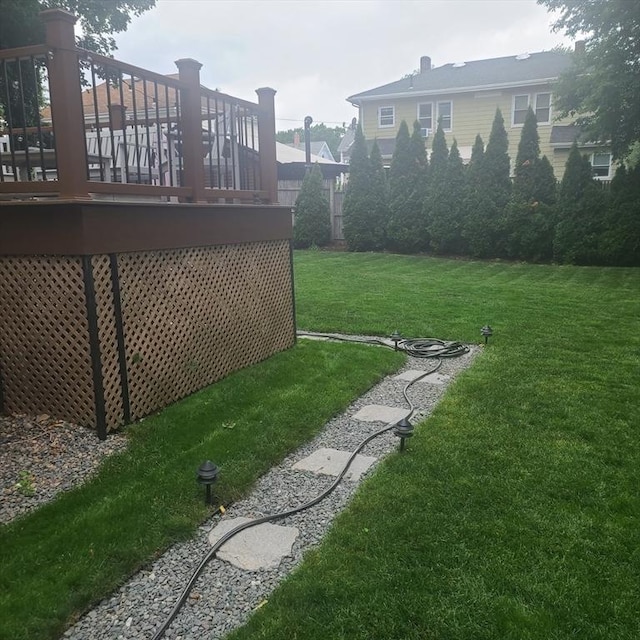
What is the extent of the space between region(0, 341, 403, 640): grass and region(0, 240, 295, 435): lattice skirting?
0.90 feet

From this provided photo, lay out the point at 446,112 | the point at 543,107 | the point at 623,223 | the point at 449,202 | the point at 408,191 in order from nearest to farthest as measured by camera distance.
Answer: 1. the point at 623,223
2. the point at 449,202
3. the point at 408,191
4. the point at 543,107
5. the point at 446,112

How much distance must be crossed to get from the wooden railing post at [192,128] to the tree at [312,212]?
11.6 meters

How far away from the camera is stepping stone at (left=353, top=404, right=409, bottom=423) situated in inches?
181

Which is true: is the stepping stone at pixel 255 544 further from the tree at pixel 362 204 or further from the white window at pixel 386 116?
the white window at pixel 386 116

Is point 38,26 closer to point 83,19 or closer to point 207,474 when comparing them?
point 83,19

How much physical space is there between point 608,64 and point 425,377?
1013 centimetres

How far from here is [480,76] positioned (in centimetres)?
2217

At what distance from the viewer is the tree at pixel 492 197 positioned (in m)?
14.3

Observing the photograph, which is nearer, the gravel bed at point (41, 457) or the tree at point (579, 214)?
the gravel bed at point (41, 457)

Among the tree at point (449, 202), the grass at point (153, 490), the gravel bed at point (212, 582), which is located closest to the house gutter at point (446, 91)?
the tree at point (449, 202)

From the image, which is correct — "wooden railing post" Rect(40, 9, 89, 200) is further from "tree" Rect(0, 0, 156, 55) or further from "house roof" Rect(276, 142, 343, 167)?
"house roof" Rect(276, 142, 343, 167)

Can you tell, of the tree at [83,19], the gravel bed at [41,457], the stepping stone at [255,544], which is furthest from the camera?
the tree at [83,19]

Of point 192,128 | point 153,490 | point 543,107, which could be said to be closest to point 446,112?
point 543,107

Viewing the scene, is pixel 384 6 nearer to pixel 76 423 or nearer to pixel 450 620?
pixel 76 423
